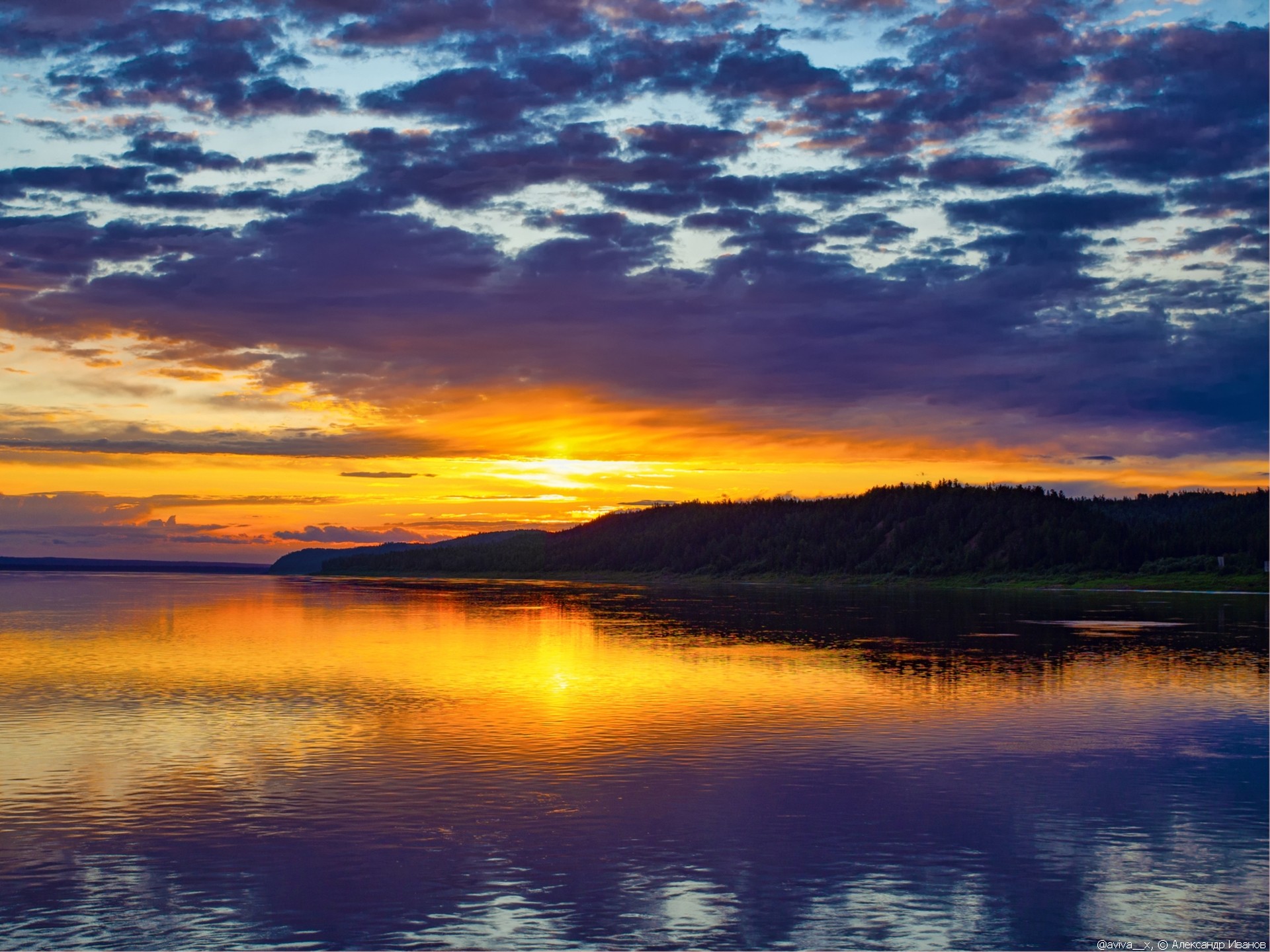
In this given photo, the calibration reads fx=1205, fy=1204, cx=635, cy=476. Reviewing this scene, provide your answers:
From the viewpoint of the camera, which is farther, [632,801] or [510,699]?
[510,699]

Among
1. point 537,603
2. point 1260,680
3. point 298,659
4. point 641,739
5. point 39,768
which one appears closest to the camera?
point 39,768

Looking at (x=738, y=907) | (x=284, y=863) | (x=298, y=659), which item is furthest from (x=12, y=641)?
(x=738, y=907)

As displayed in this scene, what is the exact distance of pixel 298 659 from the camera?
56625 mm

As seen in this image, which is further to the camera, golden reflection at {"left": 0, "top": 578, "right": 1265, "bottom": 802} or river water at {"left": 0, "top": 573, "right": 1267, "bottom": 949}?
golden reflection at {"left": 0, "top": 578, "right": 1265, "bottom": 802}

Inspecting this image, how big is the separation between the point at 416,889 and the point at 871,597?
134533 mm

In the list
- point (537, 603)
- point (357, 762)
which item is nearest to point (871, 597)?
point (537, 603)

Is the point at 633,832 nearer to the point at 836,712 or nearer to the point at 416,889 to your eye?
the point at 416,889

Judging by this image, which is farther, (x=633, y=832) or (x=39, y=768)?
(x=39, y=768)

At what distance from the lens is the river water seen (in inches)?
680

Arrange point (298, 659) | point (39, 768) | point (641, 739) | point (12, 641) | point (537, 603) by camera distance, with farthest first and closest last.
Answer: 1. point (537, 603)
2. point (12, 641)
3. point (298, 659)
4. point (641, 739)
5. point (39, 768)

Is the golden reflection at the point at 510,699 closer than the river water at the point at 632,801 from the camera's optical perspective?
No

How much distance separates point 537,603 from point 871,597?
43.8 metres

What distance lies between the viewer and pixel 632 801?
81.3ft

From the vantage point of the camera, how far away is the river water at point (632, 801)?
56.6ft
